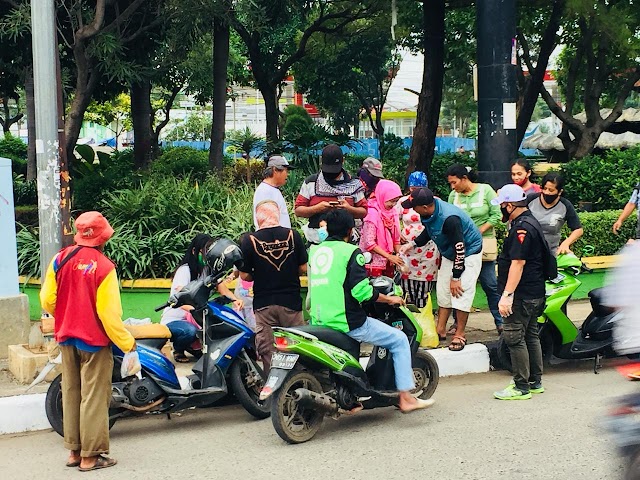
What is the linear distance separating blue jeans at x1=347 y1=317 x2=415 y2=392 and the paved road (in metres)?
0.37

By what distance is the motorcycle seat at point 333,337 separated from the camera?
6.21m

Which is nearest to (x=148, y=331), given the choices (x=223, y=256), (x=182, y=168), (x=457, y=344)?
(x=223, y=256)

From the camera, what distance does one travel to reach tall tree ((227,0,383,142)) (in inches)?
771

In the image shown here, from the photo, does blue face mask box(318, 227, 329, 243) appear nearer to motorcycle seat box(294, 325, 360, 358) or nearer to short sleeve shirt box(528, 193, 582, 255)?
motorcycle seat box(294, 325, 360, 358)

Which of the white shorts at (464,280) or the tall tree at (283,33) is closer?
the white shorts at (464,280)

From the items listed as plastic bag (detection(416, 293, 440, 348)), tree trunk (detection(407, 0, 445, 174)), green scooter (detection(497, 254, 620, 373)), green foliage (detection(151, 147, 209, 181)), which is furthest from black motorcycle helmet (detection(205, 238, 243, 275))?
tree trunk (detection(407, 0, 445, 174))

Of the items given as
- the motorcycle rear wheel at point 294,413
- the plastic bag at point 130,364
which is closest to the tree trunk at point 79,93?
the plastic bag at point 130,364

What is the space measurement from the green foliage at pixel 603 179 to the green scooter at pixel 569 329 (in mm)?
5847

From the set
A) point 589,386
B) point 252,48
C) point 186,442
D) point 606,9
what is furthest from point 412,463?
point 252,48

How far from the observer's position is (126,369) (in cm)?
579

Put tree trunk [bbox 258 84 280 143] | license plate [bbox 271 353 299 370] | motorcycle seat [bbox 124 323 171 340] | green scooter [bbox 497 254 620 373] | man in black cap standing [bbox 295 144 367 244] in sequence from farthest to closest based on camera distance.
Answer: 1. tree trunk [bbox 258 84 280 143]
2. man in black cap standing [bbox 295 144 367 244]
3. green scooter [bbox 497 254 620 373]
4. motorcycle seat [bbox 124 323 171 340]
5. license plate [bbox 271 353 299 370]

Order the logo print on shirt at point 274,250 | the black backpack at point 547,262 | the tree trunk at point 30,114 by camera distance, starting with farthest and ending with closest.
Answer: the tree trunk at point 30,114, the black backpack at point 547,262, the logo print on shirt at point 274,250

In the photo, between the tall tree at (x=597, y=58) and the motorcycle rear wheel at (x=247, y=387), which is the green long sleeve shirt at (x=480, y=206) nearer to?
the motorcycle rear wheel at (x=247, y=387)

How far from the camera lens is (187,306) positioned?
707 cm
